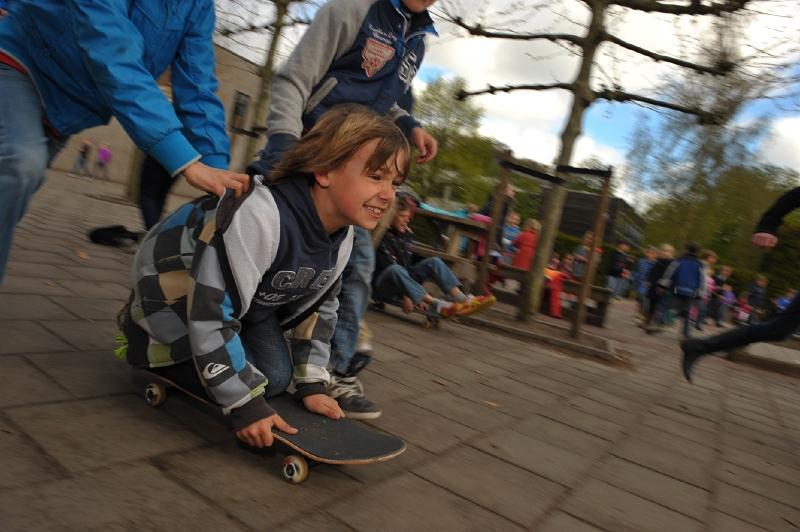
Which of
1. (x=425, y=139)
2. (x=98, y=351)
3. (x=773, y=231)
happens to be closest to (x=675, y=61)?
(x=773, y=231)

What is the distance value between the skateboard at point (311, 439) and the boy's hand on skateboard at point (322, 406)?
20 millimetres

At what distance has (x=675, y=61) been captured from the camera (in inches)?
290

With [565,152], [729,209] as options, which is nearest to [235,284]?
[565,152]

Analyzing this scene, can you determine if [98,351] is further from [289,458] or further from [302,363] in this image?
[289,458]

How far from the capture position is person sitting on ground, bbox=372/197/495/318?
234 inches

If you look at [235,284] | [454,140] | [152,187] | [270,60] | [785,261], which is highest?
[454,140]

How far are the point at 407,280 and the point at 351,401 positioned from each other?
10.8 ft

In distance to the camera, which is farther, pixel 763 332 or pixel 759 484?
pixel 763 332

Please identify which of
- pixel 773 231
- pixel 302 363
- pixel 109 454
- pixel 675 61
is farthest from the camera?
pixel 675 61

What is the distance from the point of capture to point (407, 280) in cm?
596

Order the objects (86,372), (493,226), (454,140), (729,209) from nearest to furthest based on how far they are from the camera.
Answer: (86,372)
(493,226)
(729,209)
(454,140)

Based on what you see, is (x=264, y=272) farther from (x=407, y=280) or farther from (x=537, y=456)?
(x=407, y=280)

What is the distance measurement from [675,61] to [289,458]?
7246 millimetres

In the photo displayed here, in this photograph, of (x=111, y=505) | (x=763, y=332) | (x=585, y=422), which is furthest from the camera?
(x=763, y=332)
